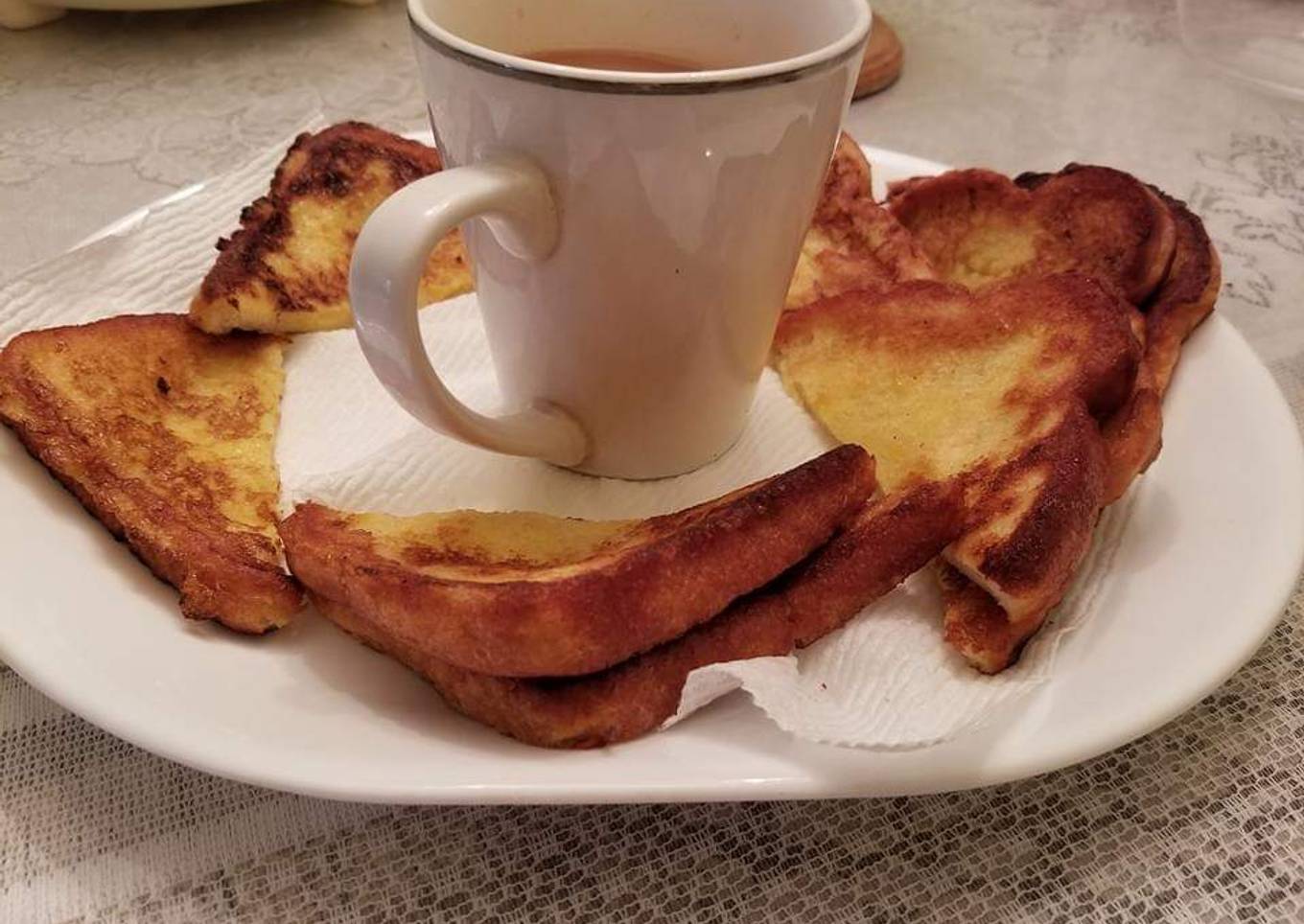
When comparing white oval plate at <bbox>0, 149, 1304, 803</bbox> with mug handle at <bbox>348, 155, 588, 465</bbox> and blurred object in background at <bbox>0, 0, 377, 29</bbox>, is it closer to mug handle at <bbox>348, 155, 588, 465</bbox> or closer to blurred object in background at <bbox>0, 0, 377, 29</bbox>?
mug handle at <bbox>348, 155, 588, 465</bbox>

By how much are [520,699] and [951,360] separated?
0.52 metres

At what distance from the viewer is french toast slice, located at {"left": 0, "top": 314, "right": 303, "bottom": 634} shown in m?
0.77

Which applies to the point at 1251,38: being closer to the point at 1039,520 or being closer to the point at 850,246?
the point at 850,246

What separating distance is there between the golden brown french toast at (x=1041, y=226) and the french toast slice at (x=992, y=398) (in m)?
0.09

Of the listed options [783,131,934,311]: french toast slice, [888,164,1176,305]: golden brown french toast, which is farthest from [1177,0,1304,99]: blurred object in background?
[783,131,934,311]: french toast slice

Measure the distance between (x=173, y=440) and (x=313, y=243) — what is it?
0.28 m

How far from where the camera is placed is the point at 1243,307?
1.38 m

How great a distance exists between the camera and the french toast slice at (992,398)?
2.48 feet

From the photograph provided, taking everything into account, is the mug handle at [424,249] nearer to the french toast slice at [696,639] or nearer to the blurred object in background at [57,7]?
the french toast slice at [696,639]

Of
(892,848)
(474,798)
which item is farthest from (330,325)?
(892,848)

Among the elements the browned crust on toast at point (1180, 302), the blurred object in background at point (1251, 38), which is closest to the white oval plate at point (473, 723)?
the browned crust on toast at point (1180, 302)

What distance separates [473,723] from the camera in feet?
2.32

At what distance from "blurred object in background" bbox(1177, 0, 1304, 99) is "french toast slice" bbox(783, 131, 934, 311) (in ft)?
4.26

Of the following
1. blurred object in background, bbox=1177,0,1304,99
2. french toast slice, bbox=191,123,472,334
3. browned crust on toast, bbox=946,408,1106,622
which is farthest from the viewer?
blurred object in background, bbox=1177,0,1304,99
